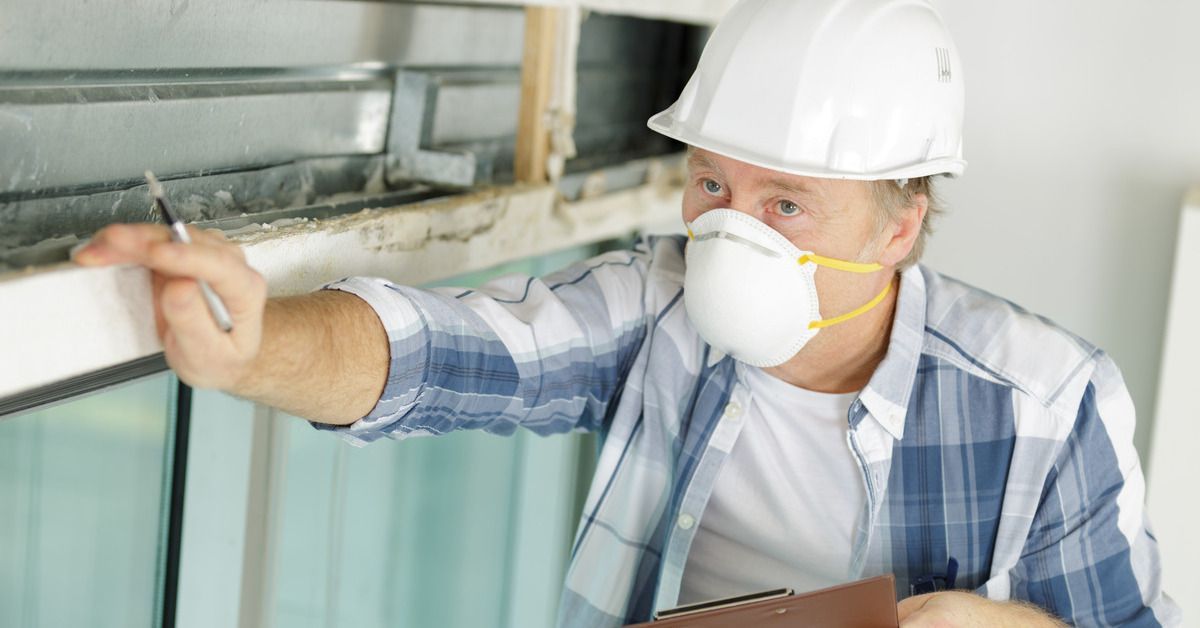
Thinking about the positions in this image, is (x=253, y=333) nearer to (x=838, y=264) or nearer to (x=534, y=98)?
(x=838, y=264)

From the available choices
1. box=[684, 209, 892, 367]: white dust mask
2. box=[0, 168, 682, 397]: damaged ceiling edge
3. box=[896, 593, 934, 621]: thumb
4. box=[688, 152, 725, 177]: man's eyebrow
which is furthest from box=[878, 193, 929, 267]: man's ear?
box=[0, 168, 682, 397]: damaged ceiling edge

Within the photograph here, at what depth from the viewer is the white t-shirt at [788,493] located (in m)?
1.51

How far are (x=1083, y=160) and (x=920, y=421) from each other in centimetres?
119

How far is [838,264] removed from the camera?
1400mm

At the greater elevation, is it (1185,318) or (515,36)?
(515,36)

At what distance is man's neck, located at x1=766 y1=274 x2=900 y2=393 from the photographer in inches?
60.4

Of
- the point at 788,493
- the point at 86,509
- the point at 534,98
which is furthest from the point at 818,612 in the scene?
the point at 534,98

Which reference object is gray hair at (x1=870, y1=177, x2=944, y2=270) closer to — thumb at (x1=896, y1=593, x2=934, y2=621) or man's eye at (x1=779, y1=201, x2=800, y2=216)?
man's eye at (x1=779, y1=201, x2=800, y2=216)

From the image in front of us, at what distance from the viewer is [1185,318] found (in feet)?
7.14

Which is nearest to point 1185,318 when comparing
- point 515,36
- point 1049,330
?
point 1049,330

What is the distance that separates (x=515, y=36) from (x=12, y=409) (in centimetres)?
110

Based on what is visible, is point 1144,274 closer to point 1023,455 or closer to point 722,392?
point 1023,455

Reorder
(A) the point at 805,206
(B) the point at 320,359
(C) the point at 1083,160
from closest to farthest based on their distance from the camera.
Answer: (B) the point at 320,359 → (A) the point at 805,206 → (C) the point at 1083,160

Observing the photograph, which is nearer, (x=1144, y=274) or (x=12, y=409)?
(x=12, y=409)
